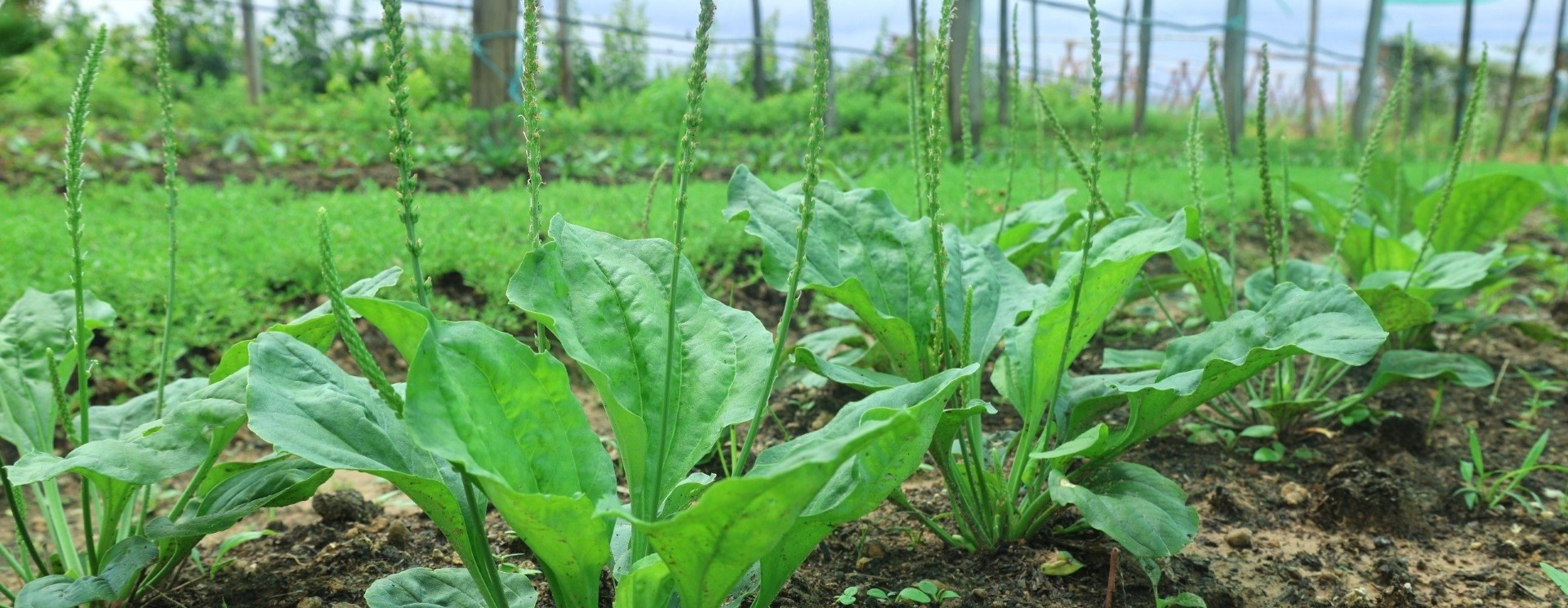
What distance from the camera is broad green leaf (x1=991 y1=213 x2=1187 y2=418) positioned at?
5.75 feet

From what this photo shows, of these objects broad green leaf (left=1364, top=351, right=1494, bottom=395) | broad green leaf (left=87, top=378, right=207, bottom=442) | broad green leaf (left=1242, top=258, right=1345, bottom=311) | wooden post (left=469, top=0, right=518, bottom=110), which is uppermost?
wooden post (left=469, top=0, right=518, bottom=110)

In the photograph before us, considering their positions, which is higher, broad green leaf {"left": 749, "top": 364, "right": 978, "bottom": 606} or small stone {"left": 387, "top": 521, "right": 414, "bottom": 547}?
broad green leaf {"left": 749, "top": 364, "right": 978, "bottom": 606}

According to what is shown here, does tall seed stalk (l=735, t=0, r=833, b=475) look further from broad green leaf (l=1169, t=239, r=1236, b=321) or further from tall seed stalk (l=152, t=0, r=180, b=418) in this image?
broad green leaf (l=1169, t=239, r=1236, b=321)

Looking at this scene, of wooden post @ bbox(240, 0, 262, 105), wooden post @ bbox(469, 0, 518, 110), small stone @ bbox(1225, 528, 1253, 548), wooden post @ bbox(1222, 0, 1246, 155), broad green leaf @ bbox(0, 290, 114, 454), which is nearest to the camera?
broad green leaf @ bbox(0, 290, 114, 454)

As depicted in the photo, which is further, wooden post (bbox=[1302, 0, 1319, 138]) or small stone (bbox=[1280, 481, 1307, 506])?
wooden post (bbox=[1302, 0, 1319, 138])

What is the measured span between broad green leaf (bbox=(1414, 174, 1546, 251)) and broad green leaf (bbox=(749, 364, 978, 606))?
108 inches

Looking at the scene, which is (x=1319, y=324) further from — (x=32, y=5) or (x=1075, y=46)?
(x=1075, y=46)

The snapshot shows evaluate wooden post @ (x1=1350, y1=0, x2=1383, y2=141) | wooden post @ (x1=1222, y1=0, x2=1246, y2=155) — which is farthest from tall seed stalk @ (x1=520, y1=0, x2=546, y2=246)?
wooden post @ (x1=1350, y1=0, x2=1383, y2=141)

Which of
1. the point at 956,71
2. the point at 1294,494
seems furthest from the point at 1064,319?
the point at 956,71

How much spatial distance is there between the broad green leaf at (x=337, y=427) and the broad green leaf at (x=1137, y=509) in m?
0.89

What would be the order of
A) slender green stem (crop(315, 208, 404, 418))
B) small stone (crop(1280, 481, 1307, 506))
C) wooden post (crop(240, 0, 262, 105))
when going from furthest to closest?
wooden post (crop(240, 0, 262, 105)), small stone (crop(1280, 481, 1307, 506)), slender green stem (crop(315, 208, 404, 418))

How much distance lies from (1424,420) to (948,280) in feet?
5.18

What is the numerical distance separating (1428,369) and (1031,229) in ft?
3.19

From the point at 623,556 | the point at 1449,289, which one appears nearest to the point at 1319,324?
the point at 623,556
